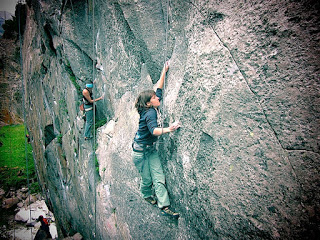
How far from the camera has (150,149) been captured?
2762 mm

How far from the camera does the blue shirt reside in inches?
94.3

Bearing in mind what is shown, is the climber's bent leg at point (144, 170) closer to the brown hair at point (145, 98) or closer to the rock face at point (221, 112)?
the rock face at point (221, 112)

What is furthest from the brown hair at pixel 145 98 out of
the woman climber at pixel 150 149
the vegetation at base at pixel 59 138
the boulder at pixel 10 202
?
the boulder at pixel 10 202

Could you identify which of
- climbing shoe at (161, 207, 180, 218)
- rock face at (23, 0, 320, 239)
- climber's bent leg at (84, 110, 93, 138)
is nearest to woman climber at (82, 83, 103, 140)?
climber's bent leg at (84, 110, 93, 138)

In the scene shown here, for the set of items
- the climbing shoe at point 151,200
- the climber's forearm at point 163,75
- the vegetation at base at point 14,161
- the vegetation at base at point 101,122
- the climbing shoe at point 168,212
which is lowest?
the vegetation at base at point 14,161

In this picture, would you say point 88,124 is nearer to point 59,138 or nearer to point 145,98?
point 145,98

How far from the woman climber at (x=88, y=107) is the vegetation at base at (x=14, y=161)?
10467 millimetres

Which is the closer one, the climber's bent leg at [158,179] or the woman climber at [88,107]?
the climber's bent leg at [158,179]

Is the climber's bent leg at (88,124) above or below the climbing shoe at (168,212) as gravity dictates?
above

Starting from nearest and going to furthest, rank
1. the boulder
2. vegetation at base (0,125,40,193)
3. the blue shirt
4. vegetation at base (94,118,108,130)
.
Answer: the blue shirt < vegetation at base (94,118,108,130) < the boulder < vegetation at base (0,125,40,193)

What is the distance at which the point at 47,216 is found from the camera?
36.8 feet

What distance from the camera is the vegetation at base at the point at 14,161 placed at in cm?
1355

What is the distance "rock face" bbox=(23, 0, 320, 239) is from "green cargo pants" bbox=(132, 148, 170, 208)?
0.13m

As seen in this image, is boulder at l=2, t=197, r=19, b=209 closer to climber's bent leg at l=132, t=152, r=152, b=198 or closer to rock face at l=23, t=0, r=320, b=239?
rock face at l=23, t=0, r=320, b=239
